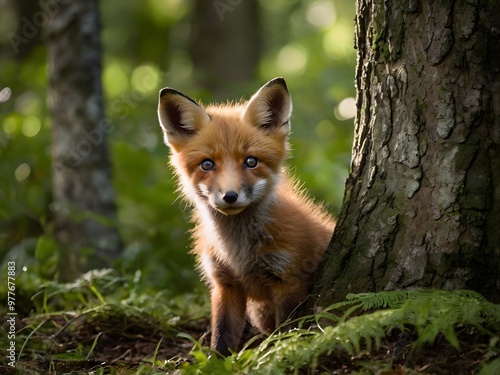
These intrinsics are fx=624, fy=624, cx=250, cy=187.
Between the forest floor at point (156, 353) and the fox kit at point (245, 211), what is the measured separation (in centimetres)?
50

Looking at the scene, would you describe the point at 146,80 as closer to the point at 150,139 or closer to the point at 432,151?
the point at 150,139

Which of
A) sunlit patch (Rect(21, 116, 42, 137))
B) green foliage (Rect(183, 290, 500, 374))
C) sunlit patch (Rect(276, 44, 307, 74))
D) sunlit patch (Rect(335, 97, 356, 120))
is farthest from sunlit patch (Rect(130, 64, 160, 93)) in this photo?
green foliage (Rect(183, 290, 500, 374))

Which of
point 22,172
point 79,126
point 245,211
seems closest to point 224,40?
point 22,172

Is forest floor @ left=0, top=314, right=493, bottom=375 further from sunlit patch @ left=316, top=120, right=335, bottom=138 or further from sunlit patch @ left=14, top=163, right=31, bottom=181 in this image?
sunlit patch @ left=316, top=120, right=335, bottom=138

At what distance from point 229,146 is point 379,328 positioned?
6.59ft

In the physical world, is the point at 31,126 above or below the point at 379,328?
above

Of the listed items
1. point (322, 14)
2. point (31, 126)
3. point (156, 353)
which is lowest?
point (156, 353)

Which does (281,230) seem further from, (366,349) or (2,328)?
(2,328)

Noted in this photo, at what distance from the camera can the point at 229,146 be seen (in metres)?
4.61

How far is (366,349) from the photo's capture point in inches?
134

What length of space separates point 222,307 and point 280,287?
494mm

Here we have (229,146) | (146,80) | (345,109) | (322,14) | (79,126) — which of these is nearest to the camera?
(229,146)

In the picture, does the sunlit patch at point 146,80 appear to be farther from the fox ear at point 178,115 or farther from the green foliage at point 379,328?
the green foliage at point 379,328

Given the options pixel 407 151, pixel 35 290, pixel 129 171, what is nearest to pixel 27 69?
pixel 129 171
